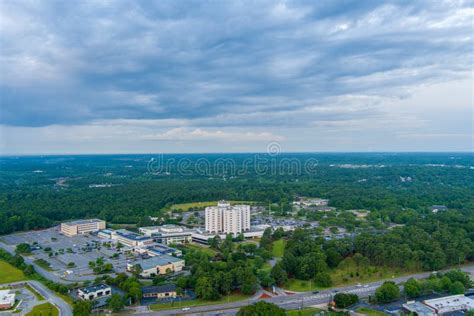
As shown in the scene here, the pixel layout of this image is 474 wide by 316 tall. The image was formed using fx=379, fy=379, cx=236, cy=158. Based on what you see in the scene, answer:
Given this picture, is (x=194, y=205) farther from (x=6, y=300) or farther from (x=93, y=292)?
(x=6, y=300)

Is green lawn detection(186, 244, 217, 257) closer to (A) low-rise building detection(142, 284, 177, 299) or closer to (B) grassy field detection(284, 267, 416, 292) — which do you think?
(A) low-rise building detection(142, 284, 177, 299)

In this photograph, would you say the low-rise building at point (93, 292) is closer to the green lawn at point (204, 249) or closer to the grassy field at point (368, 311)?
the green lawn at point (204, 249)

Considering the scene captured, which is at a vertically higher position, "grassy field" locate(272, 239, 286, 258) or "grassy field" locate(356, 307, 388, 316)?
"grassy field" locate(356, 307, 388, 316)

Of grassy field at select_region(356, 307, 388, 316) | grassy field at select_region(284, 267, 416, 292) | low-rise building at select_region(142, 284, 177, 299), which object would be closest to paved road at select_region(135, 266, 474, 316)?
grassy field at select_region(284, 267, 416, 292)

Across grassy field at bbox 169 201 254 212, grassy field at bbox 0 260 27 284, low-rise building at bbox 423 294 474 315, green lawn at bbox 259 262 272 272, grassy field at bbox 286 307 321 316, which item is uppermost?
low-rise building at bbox 423 294 474 315

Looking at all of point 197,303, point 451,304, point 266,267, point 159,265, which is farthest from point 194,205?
point 451,304

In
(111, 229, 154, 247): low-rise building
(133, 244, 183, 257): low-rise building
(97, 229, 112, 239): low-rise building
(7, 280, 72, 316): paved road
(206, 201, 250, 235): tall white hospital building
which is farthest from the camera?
(97, 229, 112, 239): low-rise building

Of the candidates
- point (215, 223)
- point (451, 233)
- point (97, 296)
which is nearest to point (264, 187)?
point (215, 223)

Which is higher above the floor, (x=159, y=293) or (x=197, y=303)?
(x=159, y=293)
